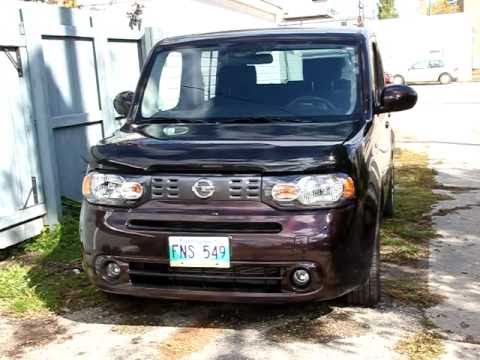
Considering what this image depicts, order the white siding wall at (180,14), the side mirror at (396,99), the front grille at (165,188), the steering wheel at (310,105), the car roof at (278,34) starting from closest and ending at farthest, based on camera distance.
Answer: the front grille at (165,188) → the steering wheel at (310,105) → the side mirror at (396,99) → the car roof at (278,34) → the white siding wall at (180,14)

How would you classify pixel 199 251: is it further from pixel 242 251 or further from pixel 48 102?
pixel 48 102

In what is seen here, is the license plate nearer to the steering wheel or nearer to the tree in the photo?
the steering wheel

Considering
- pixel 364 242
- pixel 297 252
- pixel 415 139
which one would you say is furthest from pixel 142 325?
pixel 415 139

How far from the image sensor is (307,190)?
3424 millimetres

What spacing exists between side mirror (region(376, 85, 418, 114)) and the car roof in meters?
0.52

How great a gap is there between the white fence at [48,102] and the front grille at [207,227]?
224 cm

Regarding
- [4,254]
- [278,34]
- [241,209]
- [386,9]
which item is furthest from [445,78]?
[386,9]

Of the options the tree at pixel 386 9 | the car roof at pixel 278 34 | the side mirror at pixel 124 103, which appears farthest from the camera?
the tree at pixel 386 9

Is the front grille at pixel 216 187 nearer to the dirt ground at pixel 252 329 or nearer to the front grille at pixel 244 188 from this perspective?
the front grille at pixel 244 188

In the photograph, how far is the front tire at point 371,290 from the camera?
13.2 feet

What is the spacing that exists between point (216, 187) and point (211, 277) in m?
0.53

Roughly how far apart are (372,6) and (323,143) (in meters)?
52.8

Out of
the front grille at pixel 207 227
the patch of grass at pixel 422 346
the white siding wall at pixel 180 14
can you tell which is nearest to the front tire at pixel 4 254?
the front grille at pixel 207 227

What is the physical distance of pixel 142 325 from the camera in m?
4.07
